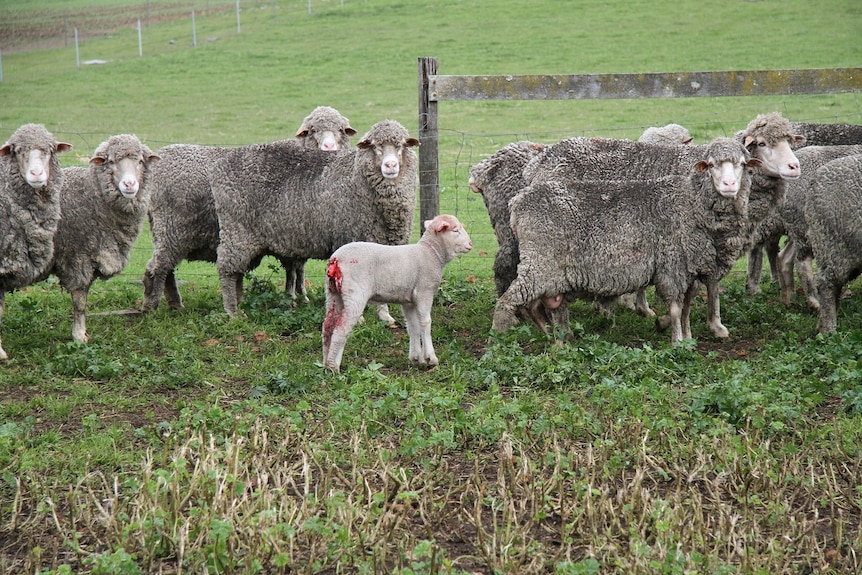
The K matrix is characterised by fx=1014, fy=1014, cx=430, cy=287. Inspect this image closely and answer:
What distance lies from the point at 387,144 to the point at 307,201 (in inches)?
36.9

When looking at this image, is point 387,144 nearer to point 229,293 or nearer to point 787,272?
point 229,293

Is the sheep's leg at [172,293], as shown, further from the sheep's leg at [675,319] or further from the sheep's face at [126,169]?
the sheep's leg at [675,319]

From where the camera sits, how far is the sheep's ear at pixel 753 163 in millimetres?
8229

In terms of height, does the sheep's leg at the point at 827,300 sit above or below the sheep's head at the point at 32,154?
below

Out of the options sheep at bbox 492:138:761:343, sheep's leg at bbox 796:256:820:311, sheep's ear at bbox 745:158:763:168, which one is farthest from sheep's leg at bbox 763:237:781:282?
sheep at bbox 492:138:761:343

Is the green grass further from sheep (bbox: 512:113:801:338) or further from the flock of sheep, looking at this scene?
sheep (bbox: 512:113:801:338)

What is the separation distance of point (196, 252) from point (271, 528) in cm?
571

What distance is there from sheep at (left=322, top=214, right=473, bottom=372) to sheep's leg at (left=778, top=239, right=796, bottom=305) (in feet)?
11.8

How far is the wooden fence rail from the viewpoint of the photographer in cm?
1016

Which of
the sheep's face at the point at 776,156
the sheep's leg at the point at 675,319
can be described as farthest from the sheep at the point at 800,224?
the sheep's leg at the point at 675,319

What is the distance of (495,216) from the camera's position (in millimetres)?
9242

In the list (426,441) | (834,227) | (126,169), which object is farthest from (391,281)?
(834,227)

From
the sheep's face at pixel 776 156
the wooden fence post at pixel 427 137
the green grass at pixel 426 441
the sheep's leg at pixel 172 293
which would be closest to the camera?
the green grass at pixel 426 441

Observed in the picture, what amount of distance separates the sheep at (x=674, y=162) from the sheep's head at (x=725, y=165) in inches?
14.8
